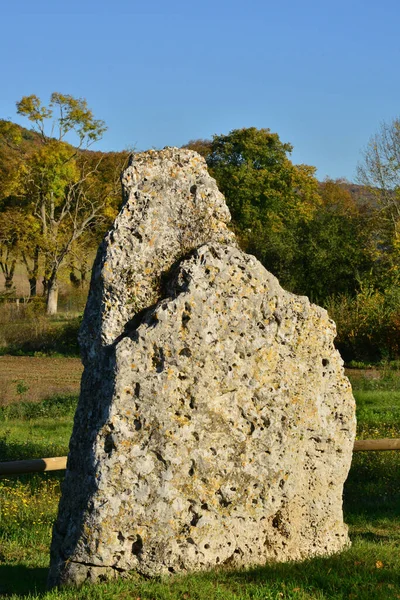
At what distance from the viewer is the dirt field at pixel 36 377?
19234 mm

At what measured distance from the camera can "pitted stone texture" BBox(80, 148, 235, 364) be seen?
567 centimetres

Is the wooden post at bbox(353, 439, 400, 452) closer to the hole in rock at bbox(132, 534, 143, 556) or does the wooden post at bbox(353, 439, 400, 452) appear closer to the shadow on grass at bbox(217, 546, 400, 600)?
the shadow on grass at bbox(217, 546, 400, 600)

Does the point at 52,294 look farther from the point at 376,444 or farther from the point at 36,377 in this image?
the point at 376,444

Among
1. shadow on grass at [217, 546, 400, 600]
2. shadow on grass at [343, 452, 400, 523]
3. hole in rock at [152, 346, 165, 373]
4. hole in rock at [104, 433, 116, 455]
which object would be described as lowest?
shadow on grass at [343, 452, 400, 523]

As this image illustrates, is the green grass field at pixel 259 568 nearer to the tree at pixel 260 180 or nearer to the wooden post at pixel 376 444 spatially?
the wooden post at pixel 376 444

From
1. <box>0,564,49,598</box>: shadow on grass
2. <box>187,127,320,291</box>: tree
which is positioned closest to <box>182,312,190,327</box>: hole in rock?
<box>0,564,49,598</box>: shadow on grass

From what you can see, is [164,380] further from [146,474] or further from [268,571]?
[268,571]

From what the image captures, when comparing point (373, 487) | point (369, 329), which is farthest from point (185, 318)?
point (369, 329)

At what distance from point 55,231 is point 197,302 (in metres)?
46.2

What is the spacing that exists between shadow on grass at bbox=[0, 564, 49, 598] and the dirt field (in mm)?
11882

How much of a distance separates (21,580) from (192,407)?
214 centimetres

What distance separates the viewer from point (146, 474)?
5148mm

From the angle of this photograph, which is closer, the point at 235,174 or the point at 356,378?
the point at 356,378

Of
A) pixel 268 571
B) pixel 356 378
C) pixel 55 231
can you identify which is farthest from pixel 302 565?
pixel 55 231
